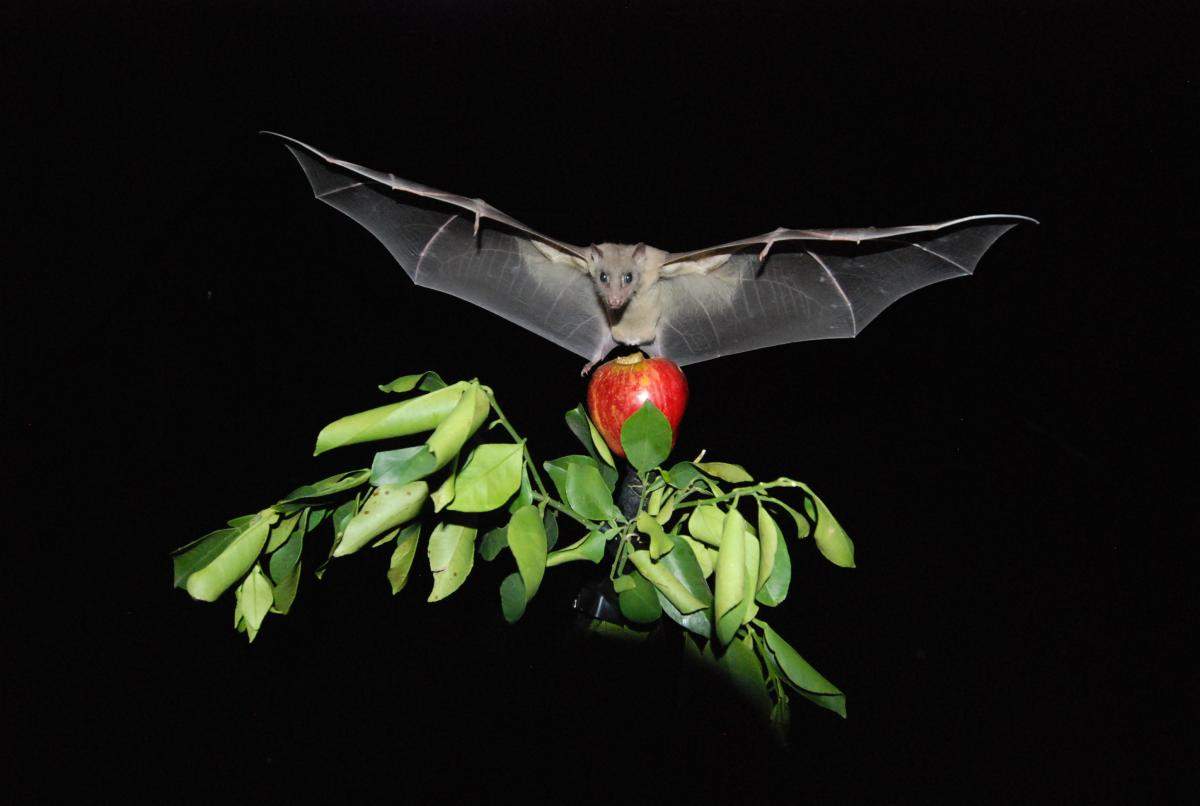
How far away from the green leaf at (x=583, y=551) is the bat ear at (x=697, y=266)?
0.74 meters

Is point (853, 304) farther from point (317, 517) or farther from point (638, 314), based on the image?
point (317, 517)

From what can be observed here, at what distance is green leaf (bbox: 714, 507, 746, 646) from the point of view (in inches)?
44.1

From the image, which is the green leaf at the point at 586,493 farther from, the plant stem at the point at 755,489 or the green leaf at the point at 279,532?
the green leaf at the point at 279,532

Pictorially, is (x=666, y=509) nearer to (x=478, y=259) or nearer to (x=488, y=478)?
(x=488, y=478)

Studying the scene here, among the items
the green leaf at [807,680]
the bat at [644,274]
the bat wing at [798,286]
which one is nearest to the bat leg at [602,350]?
the bat at [644,274]

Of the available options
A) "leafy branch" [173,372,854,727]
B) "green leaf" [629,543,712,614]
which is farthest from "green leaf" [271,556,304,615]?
"green leaf" [629,543,712,614]

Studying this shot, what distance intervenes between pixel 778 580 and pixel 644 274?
2.59 feet

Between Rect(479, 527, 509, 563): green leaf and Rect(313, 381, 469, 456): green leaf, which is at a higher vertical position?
Rect(313, 381, 469, 456): green leaf

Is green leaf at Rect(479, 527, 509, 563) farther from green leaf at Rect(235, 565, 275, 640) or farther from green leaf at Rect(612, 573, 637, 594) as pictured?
green leaf at Rect(235, 565, 275, 640)

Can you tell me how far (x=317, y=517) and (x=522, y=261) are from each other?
32.1 inches

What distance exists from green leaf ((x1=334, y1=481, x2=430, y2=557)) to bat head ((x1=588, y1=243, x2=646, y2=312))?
75 centimetres

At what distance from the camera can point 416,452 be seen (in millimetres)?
1077

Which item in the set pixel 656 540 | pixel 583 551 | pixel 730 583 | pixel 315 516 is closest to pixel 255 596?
pixel 315 516

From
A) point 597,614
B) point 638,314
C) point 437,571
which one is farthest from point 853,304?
point 437,571
